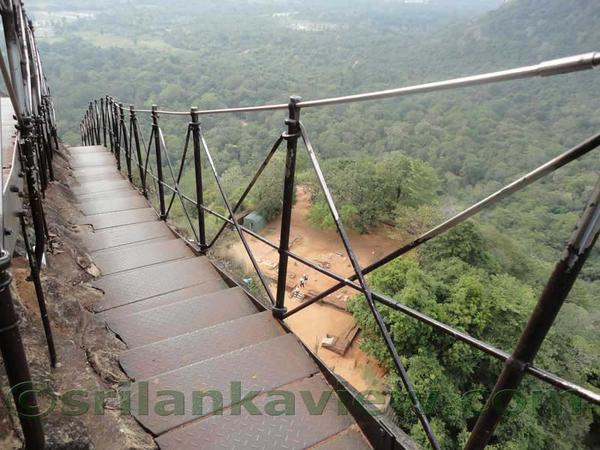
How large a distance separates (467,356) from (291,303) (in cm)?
681

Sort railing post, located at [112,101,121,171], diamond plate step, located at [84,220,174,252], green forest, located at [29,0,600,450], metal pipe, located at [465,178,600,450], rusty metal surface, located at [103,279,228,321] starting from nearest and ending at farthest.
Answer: metal pipe, located at [465,178,600,450]
rusty metal surface, located at [103,279,228,321]
diamond plate step, located at [84,220,174,252]
railing post, located at [112,101,121,171]
green forest, located at [29,0,600,450]

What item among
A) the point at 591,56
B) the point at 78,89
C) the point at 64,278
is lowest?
the point at 78,89

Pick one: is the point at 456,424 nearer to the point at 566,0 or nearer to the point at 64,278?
the point at 64,278

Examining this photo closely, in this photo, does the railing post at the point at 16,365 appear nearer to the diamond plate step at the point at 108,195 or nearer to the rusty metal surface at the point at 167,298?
the rusty metal surface at the point at 167,298

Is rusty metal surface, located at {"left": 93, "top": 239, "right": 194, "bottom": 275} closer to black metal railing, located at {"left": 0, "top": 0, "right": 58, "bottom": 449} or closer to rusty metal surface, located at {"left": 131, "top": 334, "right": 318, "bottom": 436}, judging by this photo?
black metal railing, located at {"left": 0, "top": 0, "right": 58, "bottom": 449}

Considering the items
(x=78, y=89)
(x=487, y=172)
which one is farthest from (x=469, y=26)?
(x=78, y=89)

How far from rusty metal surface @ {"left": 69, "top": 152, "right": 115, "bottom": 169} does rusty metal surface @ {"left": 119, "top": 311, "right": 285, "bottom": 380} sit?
751 centimetres

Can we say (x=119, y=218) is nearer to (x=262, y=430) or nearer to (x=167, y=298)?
(x=167, y=298)

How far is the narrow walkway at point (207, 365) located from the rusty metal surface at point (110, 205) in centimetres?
180

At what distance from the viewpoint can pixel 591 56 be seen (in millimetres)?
911

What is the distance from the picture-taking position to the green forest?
11.0 metres

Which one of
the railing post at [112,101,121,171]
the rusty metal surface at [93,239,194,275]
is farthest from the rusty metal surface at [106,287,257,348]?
the railing post at [112,101,121,171]

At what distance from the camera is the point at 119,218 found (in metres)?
5.11

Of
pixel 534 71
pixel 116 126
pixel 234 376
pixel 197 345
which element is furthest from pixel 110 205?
pixel 534 71
